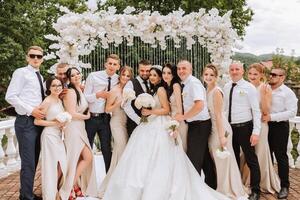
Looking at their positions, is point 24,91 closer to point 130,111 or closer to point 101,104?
point 101,104

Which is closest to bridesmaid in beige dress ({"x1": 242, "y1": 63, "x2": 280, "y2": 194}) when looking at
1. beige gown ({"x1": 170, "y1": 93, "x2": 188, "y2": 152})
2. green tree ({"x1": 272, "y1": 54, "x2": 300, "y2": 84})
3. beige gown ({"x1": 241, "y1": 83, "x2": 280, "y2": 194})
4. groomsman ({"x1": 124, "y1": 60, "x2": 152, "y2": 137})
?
beige gown ({"x1": 241, "y1": 83, "x2": 280, "y2": 194})

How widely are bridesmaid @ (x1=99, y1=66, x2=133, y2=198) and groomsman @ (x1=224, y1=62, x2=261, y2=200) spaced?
140 cm

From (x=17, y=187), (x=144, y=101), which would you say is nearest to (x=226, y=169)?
(x=144, y=101)

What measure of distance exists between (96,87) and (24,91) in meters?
1.11

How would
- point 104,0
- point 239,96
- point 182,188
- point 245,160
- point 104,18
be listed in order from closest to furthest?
point 182,188
point 239,96
point 245,160
point 104,18
point 104,0

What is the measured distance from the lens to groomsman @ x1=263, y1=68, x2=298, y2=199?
609 cm

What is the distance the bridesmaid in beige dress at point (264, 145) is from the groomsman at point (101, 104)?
1913 millimetres

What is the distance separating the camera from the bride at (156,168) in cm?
534

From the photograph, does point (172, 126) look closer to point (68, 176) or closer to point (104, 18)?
point (68, 176)

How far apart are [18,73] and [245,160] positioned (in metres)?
3.24

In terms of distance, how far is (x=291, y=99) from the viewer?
6117 millimetres

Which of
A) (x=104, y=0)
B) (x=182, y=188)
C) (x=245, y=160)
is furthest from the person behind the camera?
(x=104, y=0)

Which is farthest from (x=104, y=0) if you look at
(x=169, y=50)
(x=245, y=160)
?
(x=245, y=160)

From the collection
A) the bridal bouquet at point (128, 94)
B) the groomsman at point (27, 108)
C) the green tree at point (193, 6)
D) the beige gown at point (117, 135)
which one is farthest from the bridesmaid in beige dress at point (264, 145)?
the green tree at point (193, 6)
